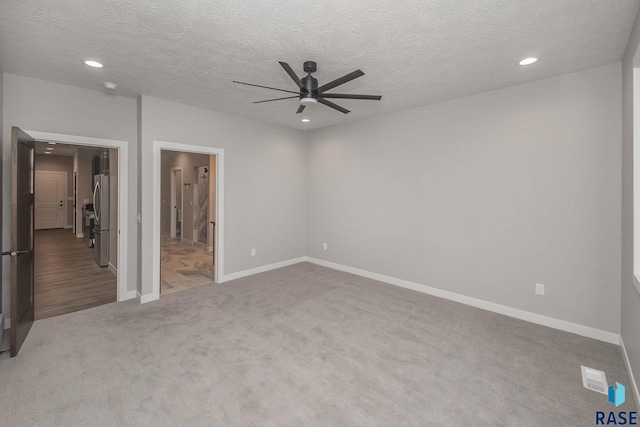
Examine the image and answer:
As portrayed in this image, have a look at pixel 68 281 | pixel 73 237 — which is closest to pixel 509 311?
pixel 68 281

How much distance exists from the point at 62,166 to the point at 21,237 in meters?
10.4

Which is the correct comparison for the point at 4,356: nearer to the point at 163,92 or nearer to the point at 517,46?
the point at 163,92

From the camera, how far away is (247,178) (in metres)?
5.02

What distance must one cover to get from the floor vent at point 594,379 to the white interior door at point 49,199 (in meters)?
14.2

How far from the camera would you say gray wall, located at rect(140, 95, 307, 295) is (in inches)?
153

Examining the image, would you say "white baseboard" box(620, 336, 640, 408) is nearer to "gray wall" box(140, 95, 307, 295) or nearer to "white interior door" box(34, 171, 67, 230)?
"gray wall" box(140, 95, 307, 295)

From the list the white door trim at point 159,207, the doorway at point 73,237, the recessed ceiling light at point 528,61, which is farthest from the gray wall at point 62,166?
the recessed ceiling light at point 528,61

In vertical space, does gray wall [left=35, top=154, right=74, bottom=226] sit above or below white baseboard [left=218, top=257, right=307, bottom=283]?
above

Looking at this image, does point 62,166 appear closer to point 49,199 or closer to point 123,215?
point 49,199

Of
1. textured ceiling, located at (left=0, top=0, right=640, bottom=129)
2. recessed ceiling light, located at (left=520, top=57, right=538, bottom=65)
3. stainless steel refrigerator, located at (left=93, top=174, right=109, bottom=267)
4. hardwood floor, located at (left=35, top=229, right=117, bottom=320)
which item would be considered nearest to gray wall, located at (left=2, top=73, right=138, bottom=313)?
textured ceiling, located at (left=0, top=0, right=640, bottom=129)

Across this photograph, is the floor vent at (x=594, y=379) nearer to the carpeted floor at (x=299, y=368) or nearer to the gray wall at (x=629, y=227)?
the carpeted floor at (x=299, y=368)

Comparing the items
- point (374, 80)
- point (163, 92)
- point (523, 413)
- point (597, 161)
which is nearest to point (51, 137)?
point (163, 92)

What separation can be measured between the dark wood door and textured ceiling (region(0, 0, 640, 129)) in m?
0.91

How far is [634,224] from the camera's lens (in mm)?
2199
